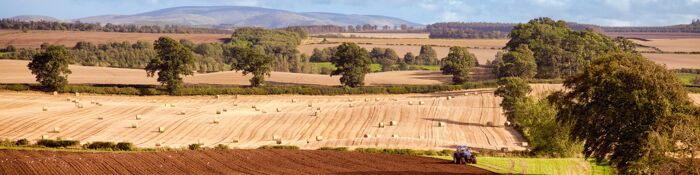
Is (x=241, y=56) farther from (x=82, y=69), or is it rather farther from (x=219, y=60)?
(x=219, y=60)

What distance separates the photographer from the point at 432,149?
202 feet

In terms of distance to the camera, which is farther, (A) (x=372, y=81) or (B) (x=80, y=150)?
(A) (x=372, y=81)

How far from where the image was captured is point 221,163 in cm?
4997

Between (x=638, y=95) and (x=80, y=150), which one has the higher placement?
(x=638, y=95)

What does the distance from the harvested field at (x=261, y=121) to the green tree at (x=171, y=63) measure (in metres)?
2.90

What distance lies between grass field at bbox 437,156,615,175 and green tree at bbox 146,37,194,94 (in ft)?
196

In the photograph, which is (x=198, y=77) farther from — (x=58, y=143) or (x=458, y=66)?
(x=58, y=143)

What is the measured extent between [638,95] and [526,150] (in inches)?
862

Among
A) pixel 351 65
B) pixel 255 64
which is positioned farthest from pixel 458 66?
pixel 255 64

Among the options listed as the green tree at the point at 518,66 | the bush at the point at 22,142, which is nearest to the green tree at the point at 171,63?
the bush at the point at 22,142

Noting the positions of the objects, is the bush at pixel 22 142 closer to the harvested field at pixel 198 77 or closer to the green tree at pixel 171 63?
the green tree at pixel 171 63

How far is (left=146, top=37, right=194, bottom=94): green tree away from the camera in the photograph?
10512 cm

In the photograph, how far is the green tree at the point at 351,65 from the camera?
117438 mm

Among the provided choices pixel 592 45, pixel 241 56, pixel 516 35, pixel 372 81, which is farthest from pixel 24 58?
pixel 592 45
